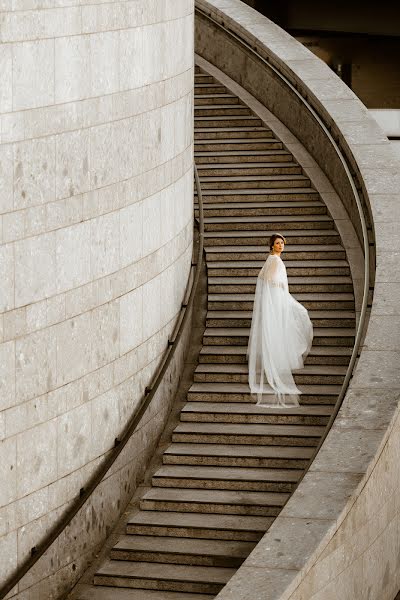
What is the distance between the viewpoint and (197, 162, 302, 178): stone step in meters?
20.0

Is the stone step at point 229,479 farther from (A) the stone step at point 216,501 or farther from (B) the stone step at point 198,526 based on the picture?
(B) the stone step at point 198,526

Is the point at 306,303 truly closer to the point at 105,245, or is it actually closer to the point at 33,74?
the point at 105,245

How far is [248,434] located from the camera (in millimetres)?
15648

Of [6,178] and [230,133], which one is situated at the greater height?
[6,178]

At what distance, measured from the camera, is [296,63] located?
21062 mm

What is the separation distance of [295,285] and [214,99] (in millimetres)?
4770

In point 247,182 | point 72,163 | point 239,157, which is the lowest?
point 247,182

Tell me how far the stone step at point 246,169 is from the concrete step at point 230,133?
76cm

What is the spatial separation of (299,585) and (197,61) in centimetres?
1217

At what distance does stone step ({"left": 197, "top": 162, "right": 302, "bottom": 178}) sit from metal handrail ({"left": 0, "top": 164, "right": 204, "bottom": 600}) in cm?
176

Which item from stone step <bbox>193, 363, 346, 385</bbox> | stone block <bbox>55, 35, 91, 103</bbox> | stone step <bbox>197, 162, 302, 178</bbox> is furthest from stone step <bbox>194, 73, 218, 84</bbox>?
stone block <bbox>55, 35, 91, 103</bbox>

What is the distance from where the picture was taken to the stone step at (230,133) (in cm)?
2084

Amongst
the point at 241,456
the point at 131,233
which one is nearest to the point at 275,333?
the point at 241,456

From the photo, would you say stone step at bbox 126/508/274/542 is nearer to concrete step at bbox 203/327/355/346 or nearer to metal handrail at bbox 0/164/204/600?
metal handrail at bbox 0/164/204/600
